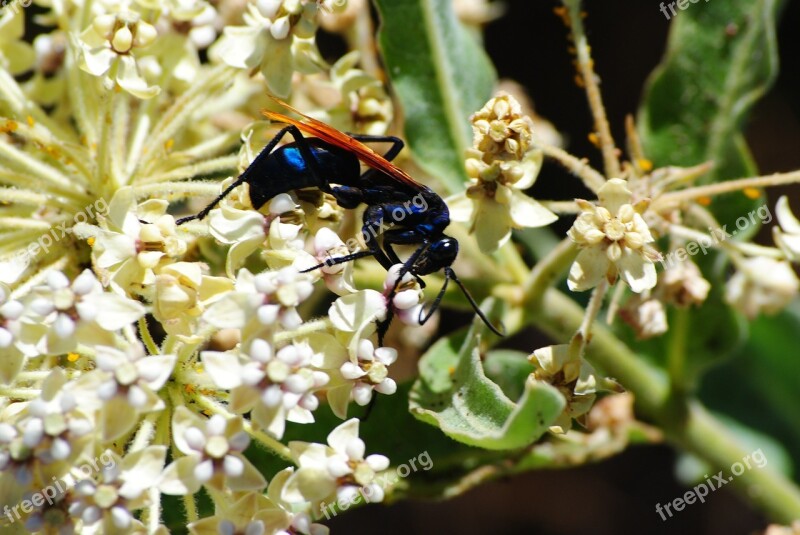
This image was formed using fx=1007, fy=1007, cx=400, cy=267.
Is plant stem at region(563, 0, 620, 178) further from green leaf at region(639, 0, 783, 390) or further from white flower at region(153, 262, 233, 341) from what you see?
white flower at region(153, 262, 233, 341)

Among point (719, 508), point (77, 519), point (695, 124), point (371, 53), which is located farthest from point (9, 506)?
point (719, 508)

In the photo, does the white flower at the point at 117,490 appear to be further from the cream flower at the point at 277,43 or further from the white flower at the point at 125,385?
the cream flower at the point at 277,43

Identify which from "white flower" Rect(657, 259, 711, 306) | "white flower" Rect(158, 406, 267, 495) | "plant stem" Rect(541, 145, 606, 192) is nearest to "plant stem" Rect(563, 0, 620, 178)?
"plant stem" Rect(541, 145, 606, 192)

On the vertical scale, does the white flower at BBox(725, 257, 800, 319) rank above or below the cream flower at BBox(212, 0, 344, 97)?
below

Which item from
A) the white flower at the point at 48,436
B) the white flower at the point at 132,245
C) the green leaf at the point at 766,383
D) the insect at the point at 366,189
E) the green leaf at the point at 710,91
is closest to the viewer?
the white flower at the point at 48,436

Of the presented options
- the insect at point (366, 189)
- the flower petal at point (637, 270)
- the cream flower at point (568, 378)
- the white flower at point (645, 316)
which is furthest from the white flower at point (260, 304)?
the white flower at point (645, 316)
